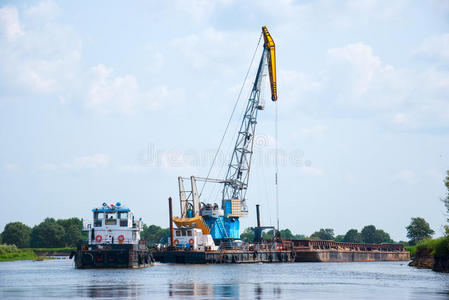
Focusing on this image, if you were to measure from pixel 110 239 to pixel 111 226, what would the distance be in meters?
1.58

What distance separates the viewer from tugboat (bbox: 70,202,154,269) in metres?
80.2

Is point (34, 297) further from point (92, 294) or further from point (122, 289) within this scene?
point (122, 289)

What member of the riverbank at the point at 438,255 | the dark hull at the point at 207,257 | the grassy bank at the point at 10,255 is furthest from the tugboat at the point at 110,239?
the grassy bank at the point at 10,255

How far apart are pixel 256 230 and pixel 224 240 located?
14588mm

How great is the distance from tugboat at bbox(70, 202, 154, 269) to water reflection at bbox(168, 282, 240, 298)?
2154cm

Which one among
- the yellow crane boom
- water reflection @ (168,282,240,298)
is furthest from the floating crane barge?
water reflection @ (168,282,240,298)

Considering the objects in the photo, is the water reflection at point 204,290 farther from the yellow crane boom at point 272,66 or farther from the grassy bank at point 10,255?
the grassy bank at point 10,255

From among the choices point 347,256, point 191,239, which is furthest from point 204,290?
point 347,256

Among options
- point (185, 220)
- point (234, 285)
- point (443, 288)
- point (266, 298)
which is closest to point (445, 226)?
point (443, 288)

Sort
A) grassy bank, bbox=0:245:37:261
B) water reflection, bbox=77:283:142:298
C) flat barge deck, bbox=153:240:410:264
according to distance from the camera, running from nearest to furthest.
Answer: water reflection, bbox=77:283:142:298 → flat barge deck, bbox=153:240:410:264 → grassy bank, bbox=0:245:37:261

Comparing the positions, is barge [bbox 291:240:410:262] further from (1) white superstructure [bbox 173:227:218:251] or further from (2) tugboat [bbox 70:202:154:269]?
(2) tugboat [bbox 70:202:154:269]

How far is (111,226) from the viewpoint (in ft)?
271

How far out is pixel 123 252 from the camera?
7962cm

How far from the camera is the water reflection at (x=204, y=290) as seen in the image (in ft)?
157
